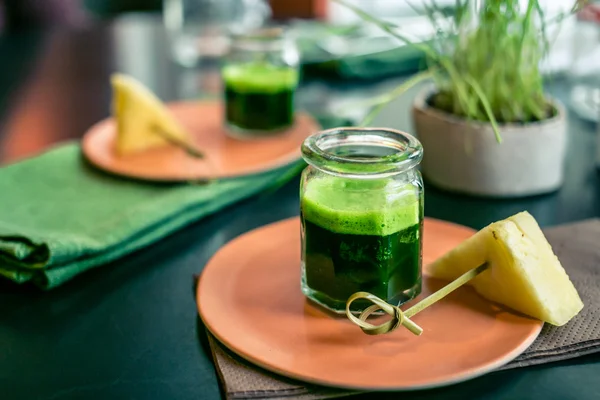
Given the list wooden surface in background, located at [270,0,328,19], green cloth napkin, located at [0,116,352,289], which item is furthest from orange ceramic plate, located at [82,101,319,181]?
wooden surface in background, located at [270,0,328,19]

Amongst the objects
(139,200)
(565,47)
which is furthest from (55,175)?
(565,47)

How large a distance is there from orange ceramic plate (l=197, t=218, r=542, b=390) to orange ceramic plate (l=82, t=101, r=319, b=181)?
0.30 metres

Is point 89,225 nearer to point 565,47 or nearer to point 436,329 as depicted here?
point 436,329

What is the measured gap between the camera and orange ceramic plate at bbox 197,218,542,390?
0.67 metres

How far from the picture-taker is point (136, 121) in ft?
4.08

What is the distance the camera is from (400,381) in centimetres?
66

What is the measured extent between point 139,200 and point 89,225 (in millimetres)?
97

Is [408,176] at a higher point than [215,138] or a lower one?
higher

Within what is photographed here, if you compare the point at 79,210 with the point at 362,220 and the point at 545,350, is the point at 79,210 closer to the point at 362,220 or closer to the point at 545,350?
the point at 362,220

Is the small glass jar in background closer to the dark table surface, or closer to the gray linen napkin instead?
the dark table surface

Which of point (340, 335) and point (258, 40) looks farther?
point (258, 40)

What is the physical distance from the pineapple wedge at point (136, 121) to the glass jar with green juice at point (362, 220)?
516mm

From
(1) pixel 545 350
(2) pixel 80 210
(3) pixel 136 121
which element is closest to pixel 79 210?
(2) pixel 80 210

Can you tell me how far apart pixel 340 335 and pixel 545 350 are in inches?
7.4
